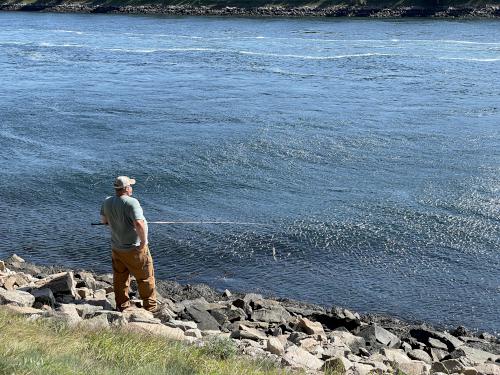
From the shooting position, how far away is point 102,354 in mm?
8539

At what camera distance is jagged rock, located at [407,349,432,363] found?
12328mm

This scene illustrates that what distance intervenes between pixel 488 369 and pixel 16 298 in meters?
6.63

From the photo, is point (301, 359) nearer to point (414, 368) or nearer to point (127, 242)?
point (414, 368)

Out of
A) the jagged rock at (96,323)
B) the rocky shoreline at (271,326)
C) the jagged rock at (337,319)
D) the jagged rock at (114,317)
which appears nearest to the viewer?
the jagged rock at (96,323)

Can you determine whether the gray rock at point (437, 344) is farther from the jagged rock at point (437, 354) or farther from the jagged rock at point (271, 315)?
the jagged rock at point (271, 315)

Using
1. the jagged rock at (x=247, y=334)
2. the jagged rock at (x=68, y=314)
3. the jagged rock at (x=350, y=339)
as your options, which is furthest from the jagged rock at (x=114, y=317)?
the jagged rock at (x=350, y=339)

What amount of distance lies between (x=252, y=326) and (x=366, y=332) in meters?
1.80

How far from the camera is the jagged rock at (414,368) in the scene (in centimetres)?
1114

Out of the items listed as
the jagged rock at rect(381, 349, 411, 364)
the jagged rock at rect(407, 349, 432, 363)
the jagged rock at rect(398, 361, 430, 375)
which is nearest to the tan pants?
the jagged rock at rect(381, 349, 411, 364)

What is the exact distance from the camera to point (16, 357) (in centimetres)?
768

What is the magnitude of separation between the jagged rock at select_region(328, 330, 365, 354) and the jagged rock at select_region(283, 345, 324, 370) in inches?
58.8

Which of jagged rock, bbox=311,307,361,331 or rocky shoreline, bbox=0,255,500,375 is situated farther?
jagged rock, bbox=311,307,361,331

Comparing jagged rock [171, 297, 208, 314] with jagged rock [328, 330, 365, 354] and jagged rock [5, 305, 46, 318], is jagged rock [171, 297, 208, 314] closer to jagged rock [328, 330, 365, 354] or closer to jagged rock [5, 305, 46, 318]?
jagged rock [328, 330, 365, 354]

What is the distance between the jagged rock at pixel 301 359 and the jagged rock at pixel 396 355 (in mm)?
1483
